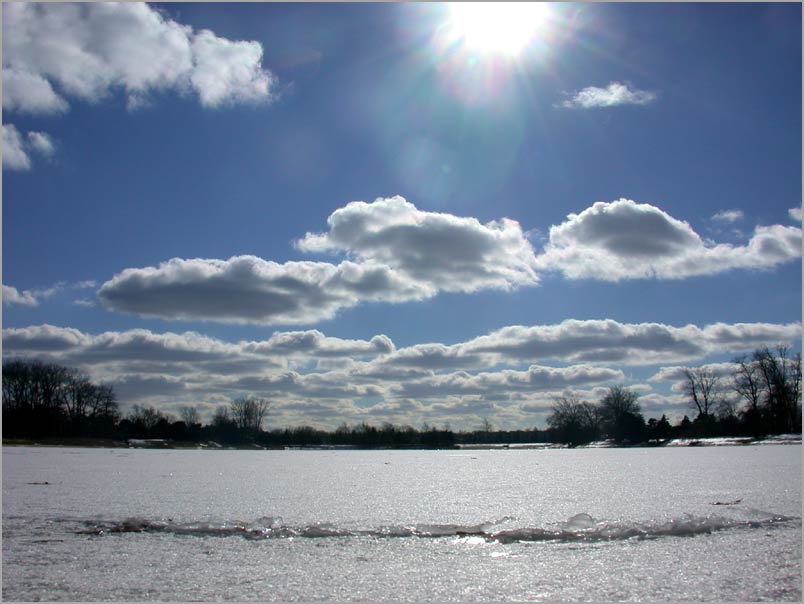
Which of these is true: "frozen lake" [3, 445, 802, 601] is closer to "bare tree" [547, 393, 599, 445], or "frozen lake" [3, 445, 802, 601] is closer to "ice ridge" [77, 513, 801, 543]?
"ice ridge" [77, 513, 801, 543]

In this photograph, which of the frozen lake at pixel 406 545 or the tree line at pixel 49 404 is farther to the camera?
the tree line at pixel 49 404

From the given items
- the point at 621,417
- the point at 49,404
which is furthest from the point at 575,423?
the point at 49,404

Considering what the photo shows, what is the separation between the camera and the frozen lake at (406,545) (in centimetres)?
531

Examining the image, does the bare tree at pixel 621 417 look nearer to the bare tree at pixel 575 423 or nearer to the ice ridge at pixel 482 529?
the bare tree at pixel 575 423

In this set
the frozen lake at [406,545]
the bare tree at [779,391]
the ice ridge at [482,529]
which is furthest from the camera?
the bare tree at [779,391]

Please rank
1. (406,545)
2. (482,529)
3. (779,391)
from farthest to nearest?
(779,391), (482,529), (406,545)

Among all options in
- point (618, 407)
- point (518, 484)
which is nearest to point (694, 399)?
→ point (618, 407)

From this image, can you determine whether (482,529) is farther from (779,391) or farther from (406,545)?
(779,391)

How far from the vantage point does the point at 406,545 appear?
7.26 m

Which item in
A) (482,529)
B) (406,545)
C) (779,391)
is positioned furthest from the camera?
(779,391)

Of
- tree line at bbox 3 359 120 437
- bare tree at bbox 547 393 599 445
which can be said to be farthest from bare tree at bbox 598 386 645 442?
tree line at bbox 3 359 120 437

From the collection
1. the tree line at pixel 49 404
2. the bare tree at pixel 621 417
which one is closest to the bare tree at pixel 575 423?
the bare tree at pixel 621 417

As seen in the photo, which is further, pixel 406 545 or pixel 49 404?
pixel 49 404

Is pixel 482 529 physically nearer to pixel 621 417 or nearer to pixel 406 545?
pixel 406 545
